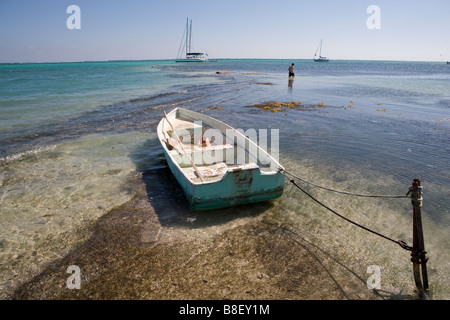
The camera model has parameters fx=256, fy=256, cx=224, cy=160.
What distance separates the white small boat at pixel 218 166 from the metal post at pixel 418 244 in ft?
8.71

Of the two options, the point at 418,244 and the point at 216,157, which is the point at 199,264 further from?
the point at 216,157

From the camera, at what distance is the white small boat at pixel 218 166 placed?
5554 millimetres

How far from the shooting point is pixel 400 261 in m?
4.68

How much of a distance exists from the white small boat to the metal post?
2654 millimetres

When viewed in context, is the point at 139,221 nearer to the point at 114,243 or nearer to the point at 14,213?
the point at 114,243

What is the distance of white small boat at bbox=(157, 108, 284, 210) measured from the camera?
5554mm

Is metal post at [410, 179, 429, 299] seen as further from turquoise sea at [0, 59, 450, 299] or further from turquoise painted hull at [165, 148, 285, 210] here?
turquoise painted hull at [165, 148, 285, 210]

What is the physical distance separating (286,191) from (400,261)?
304cm

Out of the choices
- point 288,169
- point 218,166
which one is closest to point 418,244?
point 288,169

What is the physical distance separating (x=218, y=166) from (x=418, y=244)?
502cm

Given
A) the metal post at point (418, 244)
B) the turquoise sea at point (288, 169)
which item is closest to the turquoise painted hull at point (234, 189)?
the turquoise sea at point (288, 169)

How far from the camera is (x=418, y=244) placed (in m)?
3.80

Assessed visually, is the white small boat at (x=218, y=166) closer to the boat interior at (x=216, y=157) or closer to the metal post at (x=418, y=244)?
the boat interior at (x=216, y=157)

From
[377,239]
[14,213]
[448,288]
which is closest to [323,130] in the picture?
[377,239]
